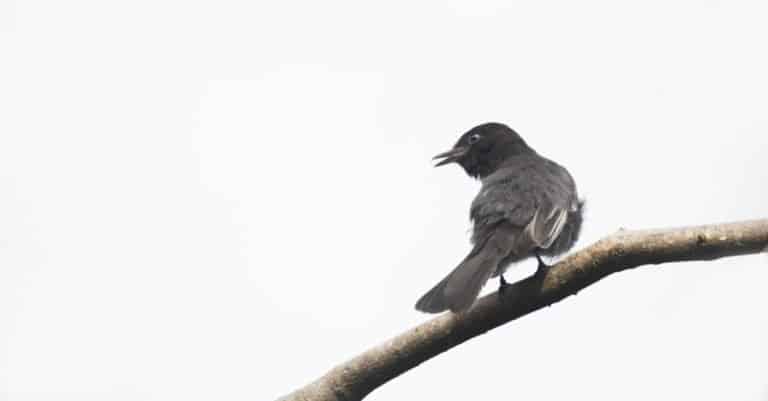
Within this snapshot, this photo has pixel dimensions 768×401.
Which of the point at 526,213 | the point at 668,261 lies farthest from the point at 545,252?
the point at 668,261

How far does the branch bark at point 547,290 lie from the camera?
4148mm

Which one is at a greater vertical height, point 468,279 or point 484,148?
point 484,148

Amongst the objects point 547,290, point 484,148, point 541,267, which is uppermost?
point 484,148

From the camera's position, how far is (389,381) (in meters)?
4.32

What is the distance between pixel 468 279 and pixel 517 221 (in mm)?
1153

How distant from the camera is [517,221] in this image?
20.4ft

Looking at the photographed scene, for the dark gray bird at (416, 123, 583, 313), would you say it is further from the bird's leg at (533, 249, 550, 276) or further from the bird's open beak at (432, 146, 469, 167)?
the bird's open beak at (432, 146, 469, 167)

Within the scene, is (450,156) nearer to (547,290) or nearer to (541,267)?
(541,267)

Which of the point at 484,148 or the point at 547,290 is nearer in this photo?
the point at 547,290

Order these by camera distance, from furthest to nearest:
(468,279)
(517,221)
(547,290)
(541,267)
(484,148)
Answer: (484,148)
(517,221)
(541,267)
(468,279)
(547,290)

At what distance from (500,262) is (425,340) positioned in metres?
1.70

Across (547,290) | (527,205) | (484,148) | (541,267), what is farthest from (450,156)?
(547,290)

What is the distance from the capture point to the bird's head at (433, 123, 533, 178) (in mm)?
8203

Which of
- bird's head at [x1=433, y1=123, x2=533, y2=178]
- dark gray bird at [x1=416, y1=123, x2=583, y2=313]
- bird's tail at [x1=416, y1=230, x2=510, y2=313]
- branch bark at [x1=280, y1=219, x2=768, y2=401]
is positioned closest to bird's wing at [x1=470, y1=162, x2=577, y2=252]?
dark gray bird at [x1=416, y1=123, x2=583, y2=313]
